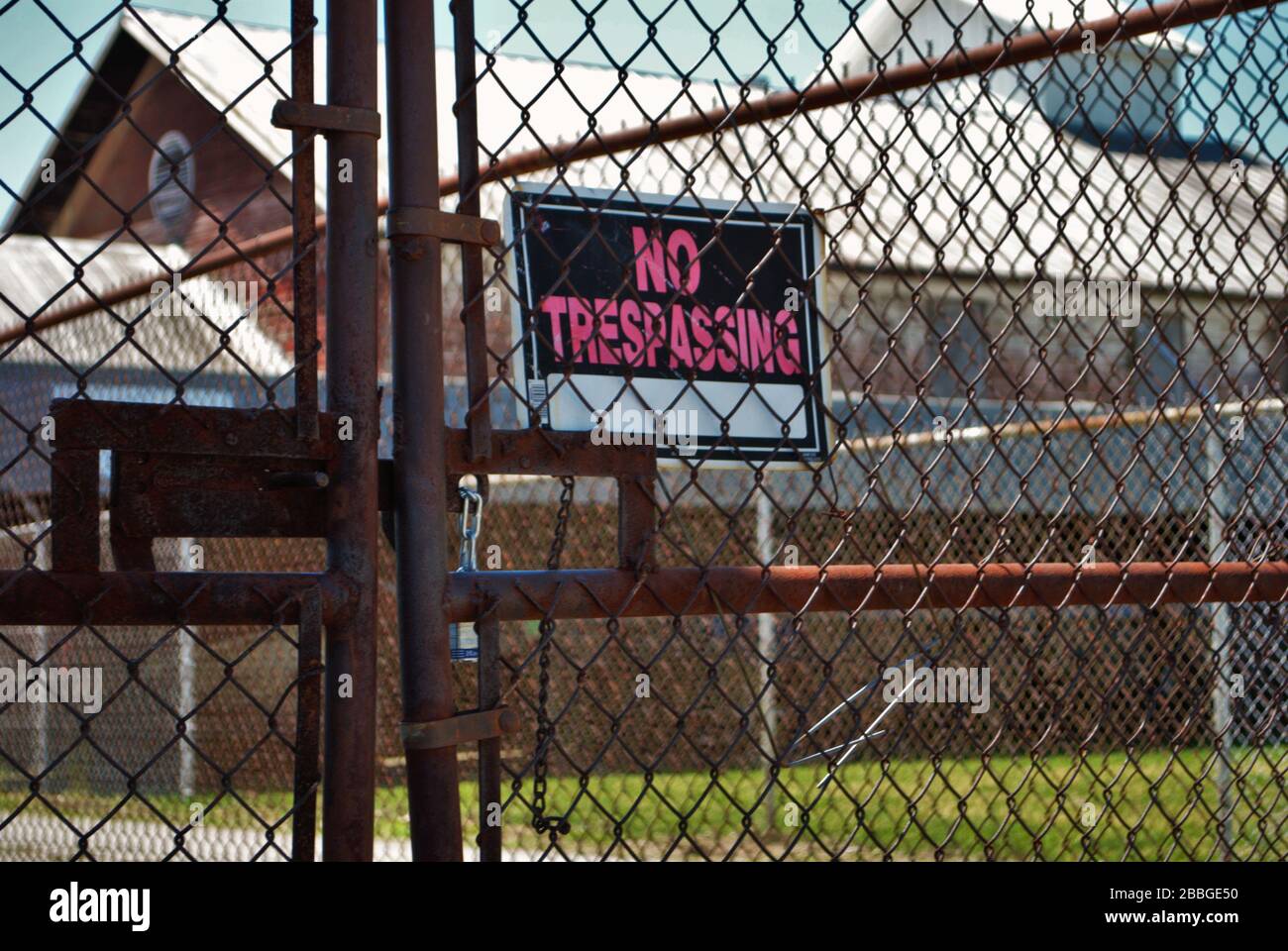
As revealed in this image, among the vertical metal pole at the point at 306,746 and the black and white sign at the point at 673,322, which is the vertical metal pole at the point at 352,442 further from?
the black and white sign at the point at 673,322

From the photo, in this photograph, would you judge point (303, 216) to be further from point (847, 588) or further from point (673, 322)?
point (847, 588)

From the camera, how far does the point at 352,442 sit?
6.59 ft

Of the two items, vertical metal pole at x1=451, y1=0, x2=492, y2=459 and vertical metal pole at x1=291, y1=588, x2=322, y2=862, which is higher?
vertical metal pole at x1=451, y1=0, x2=492, y2=459

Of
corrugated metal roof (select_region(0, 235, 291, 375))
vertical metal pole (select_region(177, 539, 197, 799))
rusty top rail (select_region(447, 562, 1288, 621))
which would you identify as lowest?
rusty top rail (select_region(447, 562, 1288, 621))

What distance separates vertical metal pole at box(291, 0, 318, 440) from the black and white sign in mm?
343

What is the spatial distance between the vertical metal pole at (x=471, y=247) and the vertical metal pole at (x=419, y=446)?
0.21ft

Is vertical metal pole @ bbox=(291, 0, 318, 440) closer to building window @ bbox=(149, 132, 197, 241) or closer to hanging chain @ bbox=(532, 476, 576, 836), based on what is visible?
hanging chain @ bbox=(532, 476, 576, 836)

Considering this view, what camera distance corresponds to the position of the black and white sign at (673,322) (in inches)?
90.4

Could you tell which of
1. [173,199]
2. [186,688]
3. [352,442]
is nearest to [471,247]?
[352,442]

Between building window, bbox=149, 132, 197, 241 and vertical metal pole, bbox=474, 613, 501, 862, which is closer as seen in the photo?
vertical metal pole, bbox=474, 613, 501, 862

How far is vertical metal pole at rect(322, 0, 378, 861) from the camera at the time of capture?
1999 mm

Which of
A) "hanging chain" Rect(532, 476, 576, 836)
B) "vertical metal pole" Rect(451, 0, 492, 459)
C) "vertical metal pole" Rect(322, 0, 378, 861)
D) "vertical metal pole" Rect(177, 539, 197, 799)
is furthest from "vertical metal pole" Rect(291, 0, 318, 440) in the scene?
"vertical metal pole" Rect(177, 539, 197, 799)

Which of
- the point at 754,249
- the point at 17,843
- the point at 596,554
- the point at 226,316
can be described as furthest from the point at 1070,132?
the point at 754,249
